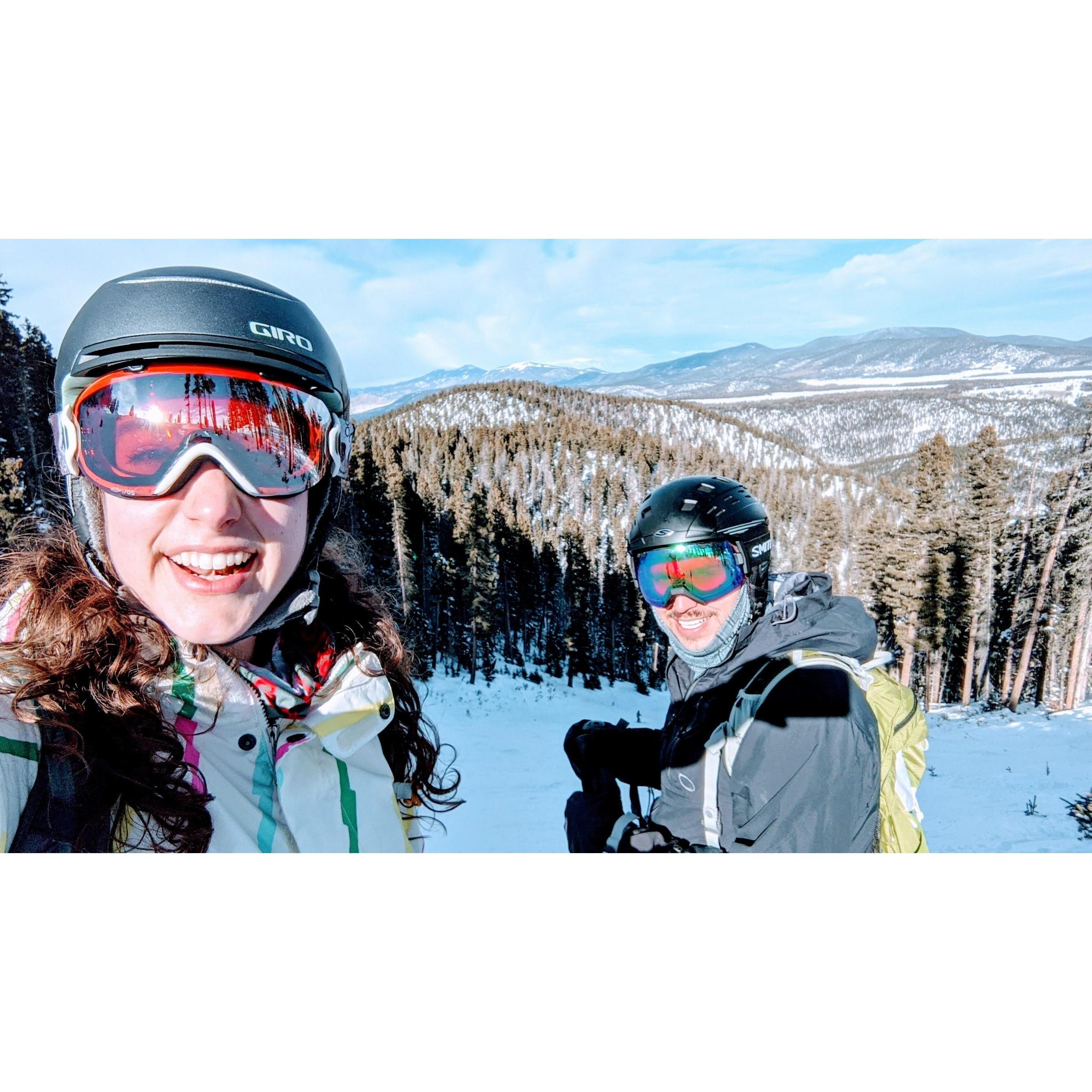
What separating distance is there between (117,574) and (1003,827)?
8089 mm

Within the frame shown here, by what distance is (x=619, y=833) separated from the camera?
2.57 meters

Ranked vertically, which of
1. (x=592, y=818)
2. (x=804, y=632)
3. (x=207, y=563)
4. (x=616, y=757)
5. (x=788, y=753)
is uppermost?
(x=207, y=563)

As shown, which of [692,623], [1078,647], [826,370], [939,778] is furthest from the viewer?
[826,370]

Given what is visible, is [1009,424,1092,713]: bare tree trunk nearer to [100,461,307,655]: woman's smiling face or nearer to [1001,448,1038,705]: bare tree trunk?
[1001,448,1038,705]: bare tree trunk

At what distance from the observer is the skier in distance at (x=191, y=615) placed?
1.45 m

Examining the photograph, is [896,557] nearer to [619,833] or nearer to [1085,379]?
[1085,379]

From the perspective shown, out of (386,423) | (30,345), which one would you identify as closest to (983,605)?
(30,345)

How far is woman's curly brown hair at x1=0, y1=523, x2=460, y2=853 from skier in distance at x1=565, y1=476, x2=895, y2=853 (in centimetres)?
185

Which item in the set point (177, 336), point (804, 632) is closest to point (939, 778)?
point (804, 632)

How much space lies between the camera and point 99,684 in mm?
1502

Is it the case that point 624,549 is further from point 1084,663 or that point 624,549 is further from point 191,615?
point 191,615

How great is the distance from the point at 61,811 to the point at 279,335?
5.30 feet

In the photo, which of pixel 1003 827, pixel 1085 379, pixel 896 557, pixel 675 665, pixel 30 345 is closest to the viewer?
pixel 675 665

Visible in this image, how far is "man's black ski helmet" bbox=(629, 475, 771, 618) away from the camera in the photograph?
295 centimetres
